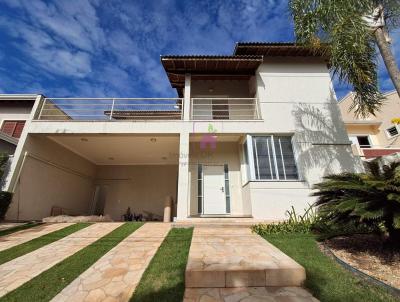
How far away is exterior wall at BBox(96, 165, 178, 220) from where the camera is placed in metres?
12.3

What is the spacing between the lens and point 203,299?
2684 mm

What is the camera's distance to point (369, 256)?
3.77 meters

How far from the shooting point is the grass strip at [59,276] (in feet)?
9.37

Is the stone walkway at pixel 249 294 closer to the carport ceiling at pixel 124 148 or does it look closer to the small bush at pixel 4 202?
the carport ceiling at pixel 124 148

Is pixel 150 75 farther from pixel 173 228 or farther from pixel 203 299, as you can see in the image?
pixel 203 299

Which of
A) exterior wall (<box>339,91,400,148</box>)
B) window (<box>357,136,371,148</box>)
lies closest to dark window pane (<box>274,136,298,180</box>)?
exterior wall (<box>339,91,400,148</box>)

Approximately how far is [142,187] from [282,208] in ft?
27.9

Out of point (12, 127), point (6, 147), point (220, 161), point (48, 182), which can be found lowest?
point (48, 182)

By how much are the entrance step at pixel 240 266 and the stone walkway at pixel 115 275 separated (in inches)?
36.9

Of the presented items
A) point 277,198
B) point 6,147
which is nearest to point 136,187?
point 6,147

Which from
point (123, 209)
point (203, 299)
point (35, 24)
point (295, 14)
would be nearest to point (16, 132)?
point (35, 24)

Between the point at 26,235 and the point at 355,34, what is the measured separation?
37.6 feet

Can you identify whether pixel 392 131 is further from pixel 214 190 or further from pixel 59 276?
pixel 59 276

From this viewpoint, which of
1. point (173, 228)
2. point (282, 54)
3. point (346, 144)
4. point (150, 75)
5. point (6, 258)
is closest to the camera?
point (6, 258)
